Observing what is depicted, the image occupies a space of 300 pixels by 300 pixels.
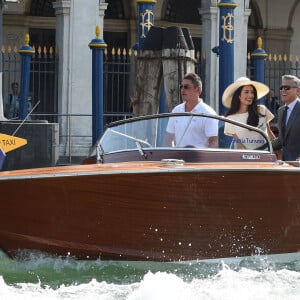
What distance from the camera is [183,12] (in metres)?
28.2

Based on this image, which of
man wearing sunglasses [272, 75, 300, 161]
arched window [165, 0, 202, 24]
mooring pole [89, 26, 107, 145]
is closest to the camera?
man wearing sunglasses [272, 75, 300, 161]

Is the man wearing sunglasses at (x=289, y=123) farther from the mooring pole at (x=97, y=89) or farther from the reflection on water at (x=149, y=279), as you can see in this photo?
the mooring pole at (x=97, y=89)

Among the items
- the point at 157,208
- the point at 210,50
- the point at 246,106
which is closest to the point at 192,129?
the point at 246,106

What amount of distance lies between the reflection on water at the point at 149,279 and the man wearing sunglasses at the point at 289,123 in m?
1.05

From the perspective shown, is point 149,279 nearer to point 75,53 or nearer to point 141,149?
point 141,149

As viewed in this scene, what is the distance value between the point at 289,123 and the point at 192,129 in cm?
104

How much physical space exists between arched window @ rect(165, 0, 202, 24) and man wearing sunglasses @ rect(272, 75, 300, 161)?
17.6 metres

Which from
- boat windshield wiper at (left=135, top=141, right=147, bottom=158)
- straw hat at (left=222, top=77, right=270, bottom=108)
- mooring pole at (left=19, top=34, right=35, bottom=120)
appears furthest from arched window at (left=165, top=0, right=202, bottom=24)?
boat windshield wiper at (left=135, top=141, right=147, bottom=158)

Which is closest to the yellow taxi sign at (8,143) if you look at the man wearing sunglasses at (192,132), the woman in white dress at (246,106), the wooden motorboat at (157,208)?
the woman in white dress at (246,106)

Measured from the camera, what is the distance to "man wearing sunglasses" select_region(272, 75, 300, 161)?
10383 millimetres

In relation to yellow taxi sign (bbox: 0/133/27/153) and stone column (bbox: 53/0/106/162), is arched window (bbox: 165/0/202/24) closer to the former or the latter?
stone column (bbox: 53/0/106/162)

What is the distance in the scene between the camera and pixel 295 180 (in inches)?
374

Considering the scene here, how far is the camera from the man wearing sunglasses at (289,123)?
10.4 m

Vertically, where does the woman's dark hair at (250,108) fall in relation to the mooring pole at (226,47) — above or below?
below
